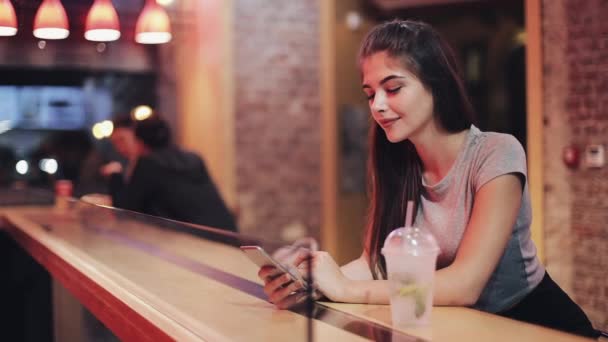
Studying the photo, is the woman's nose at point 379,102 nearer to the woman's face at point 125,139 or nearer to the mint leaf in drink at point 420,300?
the mint leaf in drink at point 420,300

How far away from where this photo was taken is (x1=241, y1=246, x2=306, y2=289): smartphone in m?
1.30

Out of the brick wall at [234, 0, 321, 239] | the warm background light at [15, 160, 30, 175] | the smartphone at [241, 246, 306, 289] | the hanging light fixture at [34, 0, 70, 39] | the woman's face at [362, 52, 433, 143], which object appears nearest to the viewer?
the smartphone at [241, 246, 306, 289]

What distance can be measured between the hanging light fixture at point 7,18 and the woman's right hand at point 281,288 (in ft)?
6.55

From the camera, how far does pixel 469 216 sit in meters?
1.71

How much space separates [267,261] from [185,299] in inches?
12.3

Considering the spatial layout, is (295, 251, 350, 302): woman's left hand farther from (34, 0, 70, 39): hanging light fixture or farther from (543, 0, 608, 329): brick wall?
(543, 0, 608, 329): brick wall

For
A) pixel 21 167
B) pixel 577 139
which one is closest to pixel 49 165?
pixel 21 167

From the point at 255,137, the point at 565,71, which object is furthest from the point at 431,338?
the point at 255,137

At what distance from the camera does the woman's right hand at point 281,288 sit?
1450 mm

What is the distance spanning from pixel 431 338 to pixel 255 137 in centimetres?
513

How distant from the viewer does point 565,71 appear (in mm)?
3900

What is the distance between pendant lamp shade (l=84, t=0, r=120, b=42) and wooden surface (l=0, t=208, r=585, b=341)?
102cm

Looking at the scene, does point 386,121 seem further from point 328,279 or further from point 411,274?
→ point 411,274

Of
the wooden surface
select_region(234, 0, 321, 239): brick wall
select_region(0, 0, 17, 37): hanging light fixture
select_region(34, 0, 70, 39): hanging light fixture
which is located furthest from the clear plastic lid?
select_region(234, 0, 321, 239): brick wall
